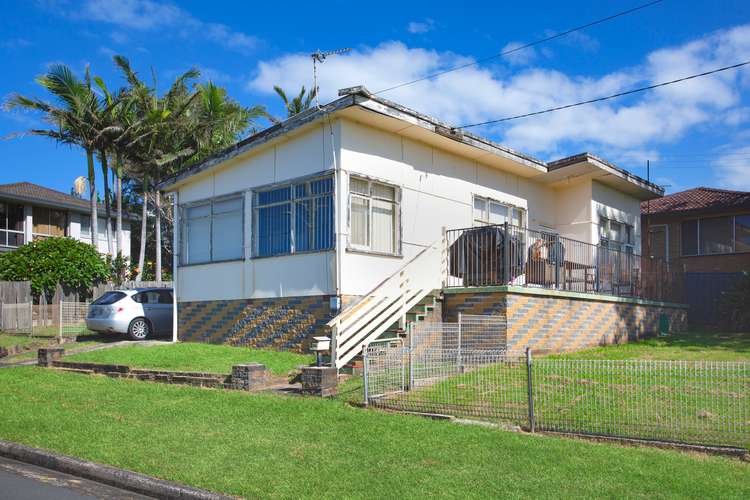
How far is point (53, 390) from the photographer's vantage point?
11609 mm

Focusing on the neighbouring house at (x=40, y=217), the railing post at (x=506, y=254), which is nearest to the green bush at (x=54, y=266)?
the neighbouring house at (x=40, y=217)

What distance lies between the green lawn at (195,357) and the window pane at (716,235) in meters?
18.4

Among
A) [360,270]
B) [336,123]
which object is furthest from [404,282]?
[336,123]

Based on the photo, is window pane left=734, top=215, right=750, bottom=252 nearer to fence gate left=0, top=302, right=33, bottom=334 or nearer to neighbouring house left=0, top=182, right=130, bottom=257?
fence gate left=0, top=302, right=33, bottom=334

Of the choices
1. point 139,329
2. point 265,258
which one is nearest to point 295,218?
point 265,258

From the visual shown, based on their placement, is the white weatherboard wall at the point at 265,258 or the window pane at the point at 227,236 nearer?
the white weatherboard wall at the point at 265,258

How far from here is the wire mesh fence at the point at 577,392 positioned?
25.0 ft

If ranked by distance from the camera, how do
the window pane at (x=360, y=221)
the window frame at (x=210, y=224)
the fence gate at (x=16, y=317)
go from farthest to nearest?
the fence gate at (x=16, y=317), the window frame at (x=210, y=224), the window pane at (x=360, y=221)

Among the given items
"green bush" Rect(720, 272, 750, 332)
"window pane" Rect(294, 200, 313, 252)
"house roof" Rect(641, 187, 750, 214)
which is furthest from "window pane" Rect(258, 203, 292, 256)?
"house roof" Rect(641, 187, 750, 214)

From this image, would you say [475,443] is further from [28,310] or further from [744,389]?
[28,310]

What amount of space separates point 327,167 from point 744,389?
912 centimetres

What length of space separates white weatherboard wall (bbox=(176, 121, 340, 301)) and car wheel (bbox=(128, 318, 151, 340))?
1.39 metres

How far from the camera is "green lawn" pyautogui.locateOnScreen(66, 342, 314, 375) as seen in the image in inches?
528

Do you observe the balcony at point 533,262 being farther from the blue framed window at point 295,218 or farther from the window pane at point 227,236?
the window pane at point 227,236
